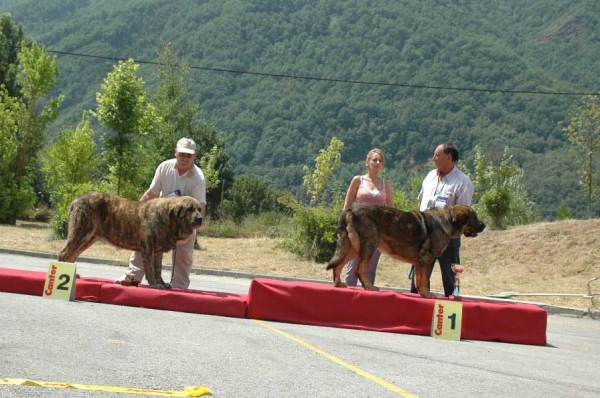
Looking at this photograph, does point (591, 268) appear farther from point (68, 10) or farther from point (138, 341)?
point (68, 10)

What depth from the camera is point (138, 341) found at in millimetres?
7934

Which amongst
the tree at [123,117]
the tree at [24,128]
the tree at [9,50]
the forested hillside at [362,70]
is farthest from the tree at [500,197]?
the tree at [9,50]

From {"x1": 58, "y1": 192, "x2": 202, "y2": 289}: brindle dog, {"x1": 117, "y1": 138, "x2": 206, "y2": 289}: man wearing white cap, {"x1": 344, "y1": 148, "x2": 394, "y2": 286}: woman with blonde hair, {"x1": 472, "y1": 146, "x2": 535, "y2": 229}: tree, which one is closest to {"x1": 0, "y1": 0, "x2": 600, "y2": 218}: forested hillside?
{"x1": 472, "y1": 146, "x2": 535, "y2": 229}: tree

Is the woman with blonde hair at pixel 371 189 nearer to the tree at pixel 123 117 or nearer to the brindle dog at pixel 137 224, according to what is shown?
the brindle dog at pixel 137 224

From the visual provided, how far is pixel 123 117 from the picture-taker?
30812mm

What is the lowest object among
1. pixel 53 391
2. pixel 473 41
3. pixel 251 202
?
pixel 53 391

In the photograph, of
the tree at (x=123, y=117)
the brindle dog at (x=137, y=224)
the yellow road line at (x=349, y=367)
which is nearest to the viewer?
the yellow road line at (x=349, y=367)

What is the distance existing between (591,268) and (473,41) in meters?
105

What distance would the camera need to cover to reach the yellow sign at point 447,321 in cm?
1023

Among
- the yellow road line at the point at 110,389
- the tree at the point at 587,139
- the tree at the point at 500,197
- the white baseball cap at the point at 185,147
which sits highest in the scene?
the tree at the point at 587,139

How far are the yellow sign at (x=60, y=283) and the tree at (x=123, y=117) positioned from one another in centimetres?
2054

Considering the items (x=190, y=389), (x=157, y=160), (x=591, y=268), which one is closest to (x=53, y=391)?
(x=190, y=389)

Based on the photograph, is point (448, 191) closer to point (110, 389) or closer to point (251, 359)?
point (251, 359)

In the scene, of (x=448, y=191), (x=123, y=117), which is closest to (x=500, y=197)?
(x=123, y=117)
